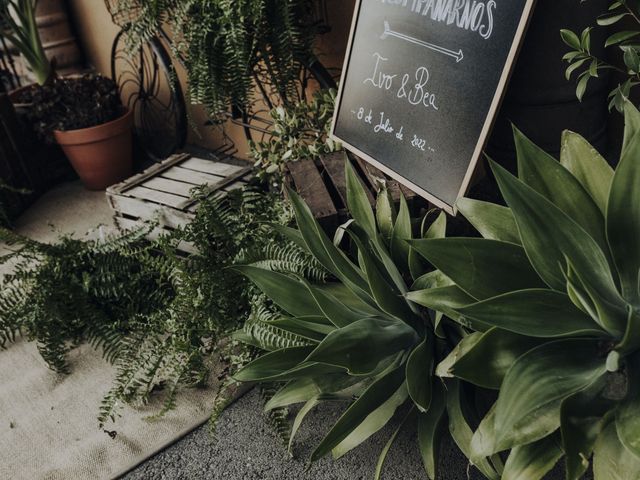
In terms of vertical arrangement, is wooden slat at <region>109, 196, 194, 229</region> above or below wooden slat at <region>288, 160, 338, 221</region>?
below

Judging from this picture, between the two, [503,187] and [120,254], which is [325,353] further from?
[120,254]

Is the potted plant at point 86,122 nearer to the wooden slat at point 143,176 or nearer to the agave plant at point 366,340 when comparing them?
the wooden slat at point 143,176

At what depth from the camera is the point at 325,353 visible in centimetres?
115

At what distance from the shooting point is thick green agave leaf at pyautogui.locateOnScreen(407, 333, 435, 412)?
3.81 feet

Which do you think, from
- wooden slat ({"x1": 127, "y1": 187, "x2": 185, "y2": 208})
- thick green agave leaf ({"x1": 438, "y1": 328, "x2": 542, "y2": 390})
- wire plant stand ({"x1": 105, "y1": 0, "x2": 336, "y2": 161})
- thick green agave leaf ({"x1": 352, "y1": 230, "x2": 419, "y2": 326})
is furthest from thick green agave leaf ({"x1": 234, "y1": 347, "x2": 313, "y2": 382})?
wire plant stand ({"x1": 105, "y1": 0, "x2": 336, "y2": 161})

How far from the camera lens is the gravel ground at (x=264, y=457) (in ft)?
4.58

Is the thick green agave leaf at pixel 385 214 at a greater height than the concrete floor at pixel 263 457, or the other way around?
the thick green agave leaf at pixel 385 214

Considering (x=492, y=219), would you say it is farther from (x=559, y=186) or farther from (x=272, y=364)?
(x=272, y=364)

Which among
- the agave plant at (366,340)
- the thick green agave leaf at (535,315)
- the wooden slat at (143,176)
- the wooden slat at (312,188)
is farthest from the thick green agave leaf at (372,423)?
the wooden slat at (143,176)

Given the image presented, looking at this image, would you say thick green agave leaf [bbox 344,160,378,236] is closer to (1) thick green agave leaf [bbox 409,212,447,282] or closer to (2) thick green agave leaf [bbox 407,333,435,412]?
(1) thick green agave leaf [bbox 409,212,447,282]

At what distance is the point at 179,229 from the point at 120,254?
0.30 meters

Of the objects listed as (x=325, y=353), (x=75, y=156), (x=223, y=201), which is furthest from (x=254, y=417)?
(x=75, y=156)

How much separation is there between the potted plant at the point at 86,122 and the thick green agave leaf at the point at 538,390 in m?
2.46

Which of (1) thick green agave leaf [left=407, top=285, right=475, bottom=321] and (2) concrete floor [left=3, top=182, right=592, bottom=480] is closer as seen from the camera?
(1) thick green agave leaf [left=407, top=285, right=475, bottom=321]
